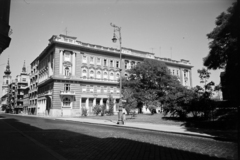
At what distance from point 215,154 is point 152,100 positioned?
28.5 m

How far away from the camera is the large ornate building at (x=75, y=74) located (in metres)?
44.3

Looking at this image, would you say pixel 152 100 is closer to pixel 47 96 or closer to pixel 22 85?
pixel 47 96

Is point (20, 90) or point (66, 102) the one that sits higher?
point (20, 90)

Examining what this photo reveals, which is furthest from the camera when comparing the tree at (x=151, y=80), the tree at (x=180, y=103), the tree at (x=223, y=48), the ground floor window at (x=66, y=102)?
the ground floor window at (x=66, y=102)

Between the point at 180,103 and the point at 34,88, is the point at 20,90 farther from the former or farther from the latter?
the point at 180,103

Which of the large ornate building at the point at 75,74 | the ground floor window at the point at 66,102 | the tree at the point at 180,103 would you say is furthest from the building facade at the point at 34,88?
the tree at the point at 180,103

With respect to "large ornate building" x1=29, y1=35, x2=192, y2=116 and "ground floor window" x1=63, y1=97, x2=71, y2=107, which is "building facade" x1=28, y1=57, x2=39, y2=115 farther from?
"ground floor window" x1=63, y1=97, x2=71, y2=107

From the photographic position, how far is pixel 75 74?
47.0m

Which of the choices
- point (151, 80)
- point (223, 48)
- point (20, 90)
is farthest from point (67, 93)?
point (20, 90)

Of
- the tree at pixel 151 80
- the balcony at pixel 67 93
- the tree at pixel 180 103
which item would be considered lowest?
the tree at pixel 180 103

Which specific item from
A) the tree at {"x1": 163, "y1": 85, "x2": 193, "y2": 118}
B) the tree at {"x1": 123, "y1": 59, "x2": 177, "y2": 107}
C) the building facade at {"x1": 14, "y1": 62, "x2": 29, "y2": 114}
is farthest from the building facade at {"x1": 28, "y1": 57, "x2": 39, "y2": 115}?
the tree at {"x1": 163, "y1": 85, "x2": 193, "y2": 118}

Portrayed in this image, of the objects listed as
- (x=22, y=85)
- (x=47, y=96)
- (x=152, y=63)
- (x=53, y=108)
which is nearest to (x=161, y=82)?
(x=152, y=63)

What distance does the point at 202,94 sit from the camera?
19.4 metres

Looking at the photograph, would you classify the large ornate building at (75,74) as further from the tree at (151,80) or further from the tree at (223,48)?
the tree at (223,48)
